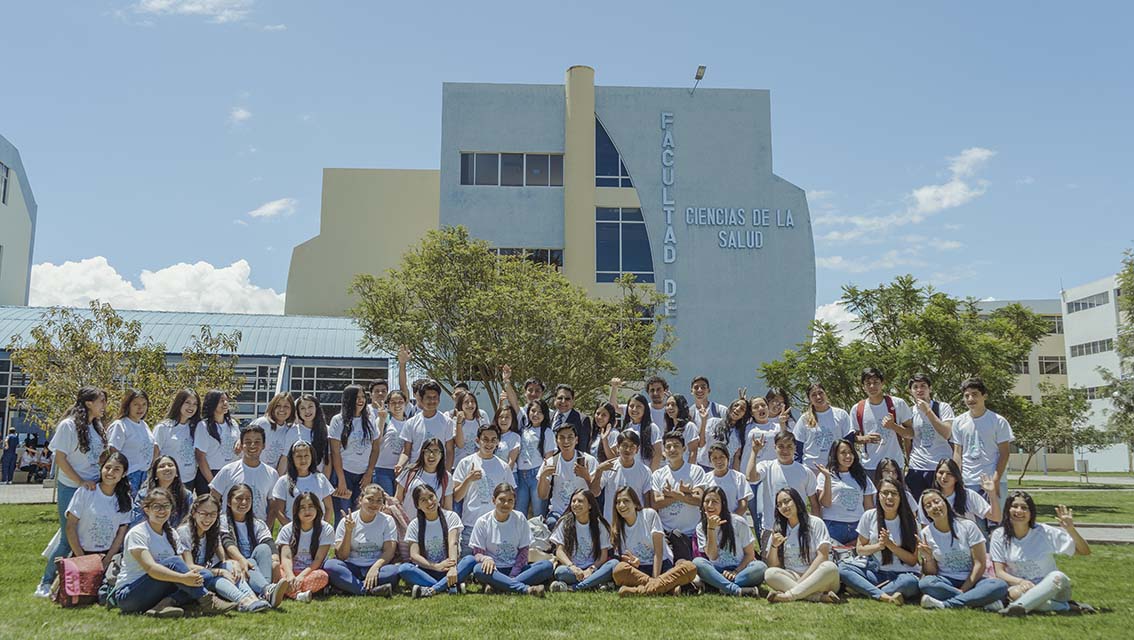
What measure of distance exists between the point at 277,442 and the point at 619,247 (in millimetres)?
21011

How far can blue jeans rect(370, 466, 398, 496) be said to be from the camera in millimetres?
9641

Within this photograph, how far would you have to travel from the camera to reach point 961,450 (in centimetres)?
855

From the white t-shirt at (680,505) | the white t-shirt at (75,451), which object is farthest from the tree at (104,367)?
the white t-shirt at (680,505)

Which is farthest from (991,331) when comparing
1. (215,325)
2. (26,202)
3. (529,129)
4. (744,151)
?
(26,202)

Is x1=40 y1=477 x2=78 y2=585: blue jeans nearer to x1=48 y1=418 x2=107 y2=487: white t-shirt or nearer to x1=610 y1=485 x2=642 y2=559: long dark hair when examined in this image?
x1=48 y1=418 x2=107 y2=487: white t-shirt

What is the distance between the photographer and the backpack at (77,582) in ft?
23.2

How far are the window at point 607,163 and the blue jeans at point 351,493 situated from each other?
21360 millimetres

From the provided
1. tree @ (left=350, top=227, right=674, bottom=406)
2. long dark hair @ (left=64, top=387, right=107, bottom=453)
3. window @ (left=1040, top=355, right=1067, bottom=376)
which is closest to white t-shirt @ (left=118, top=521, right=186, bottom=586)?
long dark hair @ (left=64, top=387, right=107, bottom=453)

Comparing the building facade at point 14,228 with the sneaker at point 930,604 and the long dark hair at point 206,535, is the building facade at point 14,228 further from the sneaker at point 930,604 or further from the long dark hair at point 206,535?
the sneaker at point 930,604

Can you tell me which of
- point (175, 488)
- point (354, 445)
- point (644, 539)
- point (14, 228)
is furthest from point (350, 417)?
point (14, 228)

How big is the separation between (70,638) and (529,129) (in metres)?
25.1

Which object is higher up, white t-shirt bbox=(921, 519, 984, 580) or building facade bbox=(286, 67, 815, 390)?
building facade bbox=(286, 67, 815, 390)

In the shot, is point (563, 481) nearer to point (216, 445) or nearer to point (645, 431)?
point (645, 431)

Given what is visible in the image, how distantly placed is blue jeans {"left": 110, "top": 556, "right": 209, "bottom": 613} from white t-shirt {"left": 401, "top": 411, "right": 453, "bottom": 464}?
3.16 m
